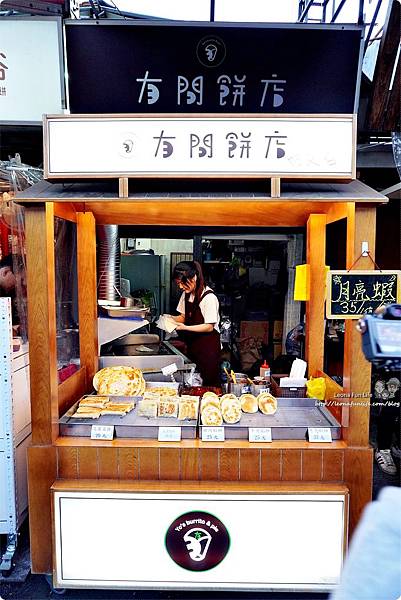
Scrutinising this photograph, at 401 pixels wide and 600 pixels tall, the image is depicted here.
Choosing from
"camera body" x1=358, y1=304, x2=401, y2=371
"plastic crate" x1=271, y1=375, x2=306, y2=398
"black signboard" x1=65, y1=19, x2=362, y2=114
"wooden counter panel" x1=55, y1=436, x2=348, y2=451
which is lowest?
"wooden counter panel" x1=55, y1=436, x2=348, y2=451

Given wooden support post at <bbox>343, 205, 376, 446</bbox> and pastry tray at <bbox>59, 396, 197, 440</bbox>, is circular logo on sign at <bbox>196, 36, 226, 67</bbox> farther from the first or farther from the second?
pastry tray at <bbox>59, 396, 197, 440</bbox>

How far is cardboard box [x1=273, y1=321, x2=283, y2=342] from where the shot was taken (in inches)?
277

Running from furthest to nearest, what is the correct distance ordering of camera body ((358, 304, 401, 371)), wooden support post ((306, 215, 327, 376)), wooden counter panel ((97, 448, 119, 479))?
wooden support post ((306, 215, 327, 376))
wooden counter panel ((97, 448, 119, 479))
camera body ((358, 304, 401, 371))

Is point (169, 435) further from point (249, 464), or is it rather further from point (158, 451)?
point (249, 464)

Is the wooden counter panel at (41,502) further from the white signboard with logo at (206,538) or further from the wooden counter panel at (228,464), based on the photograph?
the wooden counter panel at (228,464)

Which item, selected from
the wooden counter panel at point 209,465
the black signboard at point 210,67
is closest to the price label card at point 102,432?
the wooden counter panel at point 209,465

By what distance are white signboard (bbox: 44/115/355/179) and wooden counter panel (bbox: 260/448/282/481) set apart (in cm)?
159

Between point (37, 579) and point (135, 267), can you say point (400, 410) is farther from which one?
point (135, 267)

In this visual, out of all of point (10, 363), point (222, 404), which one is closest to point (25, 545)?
point (10, 363)

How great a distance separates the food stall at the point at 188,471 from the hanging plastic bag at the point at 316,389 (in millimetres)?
529

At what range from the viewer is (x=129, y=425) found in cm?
267

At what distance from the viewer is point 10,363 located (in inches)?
119

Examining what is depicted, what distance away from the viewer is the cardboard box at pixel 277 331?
7.03m

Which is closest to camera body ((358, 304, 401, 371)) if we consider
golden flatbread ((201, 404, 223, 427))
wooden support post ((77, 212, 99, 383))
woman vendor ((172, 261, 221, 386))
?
golden flatbread ((201, 404, 223, 427))
